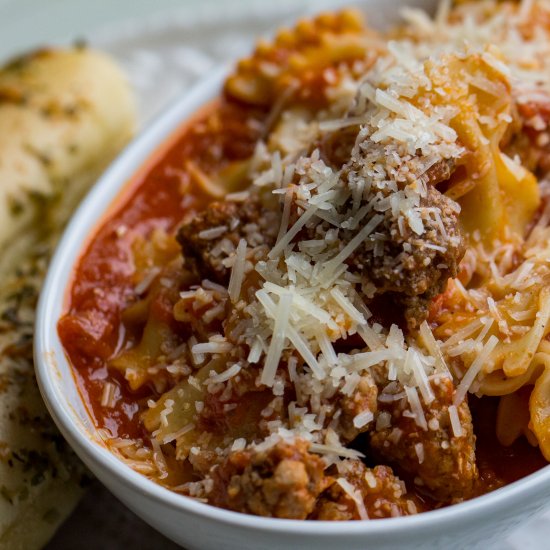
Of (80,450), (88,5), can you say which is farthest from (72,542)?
(88,5)

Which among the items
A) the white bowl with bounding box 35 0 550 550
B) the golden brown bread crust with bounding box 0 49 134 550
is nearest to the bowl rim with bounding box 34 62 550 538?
the white bowl with bounding box 35 0 550 550

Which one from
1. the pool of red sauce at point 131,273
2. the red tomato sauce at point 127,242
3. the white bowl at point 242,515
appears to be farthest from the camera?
the red tomato sauce at point 127,242

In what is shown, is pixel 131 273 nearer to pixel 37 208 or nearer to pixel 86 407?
pixel 86 407

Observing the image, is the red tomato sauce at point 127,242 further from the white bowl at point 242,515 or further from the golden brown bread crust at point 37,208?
the golden brown bread crust at point 37,208

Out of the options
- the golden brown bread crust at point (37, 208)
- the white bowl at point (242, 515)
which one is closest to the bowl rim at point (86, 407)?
the white bowl at point (242, 515)

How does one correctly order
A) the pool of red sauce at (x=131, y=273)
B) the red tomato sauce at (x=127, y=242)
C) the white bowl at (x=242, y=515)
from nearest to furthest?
the white bowl at (x=242, y=515)
the pool of red sauce at (x=131, y=273)
the red tomato sauce at (x=127, y=242)

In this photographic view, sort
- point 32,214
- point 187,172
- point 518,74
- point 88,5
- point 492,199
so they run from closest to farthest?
point 492,199
point 518,74
point 187,172
point 32,214
point 88,5

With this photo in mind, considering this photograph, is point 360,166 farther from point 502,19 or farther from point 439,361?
point 502,19

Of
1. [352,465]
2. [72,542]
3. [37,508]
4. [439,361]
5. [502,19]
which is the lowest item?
[72,542]
